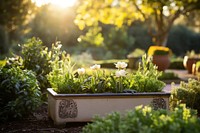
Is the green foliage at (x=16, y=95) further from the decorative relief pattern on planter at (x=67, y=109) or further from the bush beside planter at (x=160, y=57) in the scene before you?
the bush beside planter at (x=160, y=57)

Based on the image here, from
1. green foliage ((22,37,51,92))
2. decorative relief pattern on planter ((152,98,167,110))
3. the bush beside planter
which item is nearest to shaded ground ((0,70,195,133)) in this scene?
decorative relief pattern on planter ((152,98,167,110))

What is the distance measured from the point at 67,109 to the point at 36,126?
1.87 ft

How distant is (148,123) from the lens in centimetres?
341

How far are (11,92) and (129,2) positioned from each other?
1870 centimetres

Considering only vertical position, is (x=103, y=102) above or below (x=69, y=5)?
below

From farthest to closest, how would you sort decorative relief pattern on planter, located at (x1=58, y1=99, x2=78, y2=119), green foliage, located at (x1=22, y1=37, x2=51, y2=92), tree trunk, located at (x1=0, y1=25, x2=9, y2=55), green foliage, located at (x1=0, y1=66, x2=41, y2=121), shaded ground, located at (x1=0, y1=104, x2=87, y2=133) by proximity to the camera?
tree trunk, located at (x1=0, y1=25, x2=9, y2=55)
green foliage, located at (x1=22, y1=37, x2=51, y2=92)
green foliage, located at (x1=0, y1=66, x2=41, y2=121)
decorative relief pattern on planter, located at (x1=58, y1=99, x2=78, y2=119)
shaded ground, located at (x1=0, y1=104, x2=87, y2=133)

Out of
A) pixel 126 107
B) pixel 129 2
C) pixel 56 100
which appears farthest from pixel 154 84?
pixel 129 2

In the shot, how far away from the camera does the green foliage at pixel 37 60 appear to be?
8.41 meters

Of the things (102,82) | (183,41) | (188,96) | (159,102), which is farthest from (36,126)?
(183,41)

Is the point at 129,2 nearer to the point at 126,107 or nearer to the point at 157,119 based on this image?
the point at 126,107

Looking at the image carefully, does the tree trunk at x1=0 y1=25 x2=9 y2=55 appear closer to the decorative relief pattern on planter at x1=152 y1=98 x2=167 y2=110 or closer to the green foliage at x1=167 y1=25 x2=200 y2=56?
the green foliage at x1=167 y1=25 x2=200 y2=56

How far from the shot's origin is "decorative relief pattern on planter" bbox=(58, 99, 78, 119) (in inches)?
223

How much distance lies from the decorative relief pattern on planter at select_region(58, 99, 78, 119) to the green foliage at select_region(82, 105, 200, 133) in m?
2.01

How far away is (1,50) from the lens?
25.4m
